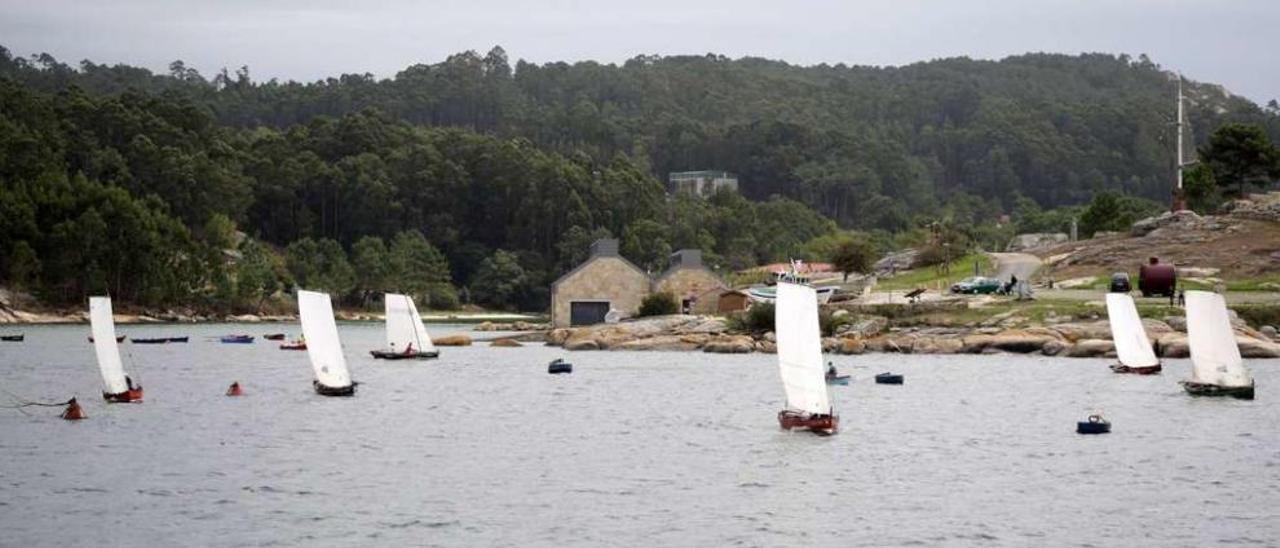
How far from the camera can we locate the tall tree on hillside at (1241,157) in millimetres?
128875

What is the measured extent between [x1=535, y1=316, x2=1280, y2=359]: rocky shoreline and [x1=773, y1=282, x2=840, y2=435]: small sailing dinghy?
34.7m

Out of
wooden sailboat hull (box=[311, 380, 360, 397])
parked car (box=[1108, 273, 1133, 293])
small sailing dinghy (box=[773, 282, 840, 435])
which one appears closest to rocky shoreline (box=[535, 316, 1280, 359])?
parked car (box=[1108, 273, 1133, 293])

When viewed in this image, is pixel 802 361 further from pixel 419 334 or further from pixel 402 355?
pixel 419 334

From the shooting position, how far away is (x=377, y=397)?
234 feet

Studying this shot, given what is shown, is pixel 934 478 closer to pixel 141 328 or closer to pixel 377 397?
pixel 377 397

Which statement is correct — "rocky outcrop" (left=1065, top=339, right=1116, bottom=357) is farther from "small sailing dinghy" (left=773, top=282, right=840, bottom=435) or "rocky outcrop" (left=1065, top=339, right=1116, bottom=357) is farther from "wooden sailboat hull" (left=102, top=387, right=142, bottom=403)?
"wooden sailboat hull" (left=102, top=387, right=142, bottom=403)

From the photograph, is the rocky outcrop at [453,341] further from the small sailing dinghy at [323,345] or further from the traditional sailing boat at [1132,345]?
the traditional sailing boat at [1132,345]

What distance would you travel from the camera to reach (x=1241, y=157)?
429 feet

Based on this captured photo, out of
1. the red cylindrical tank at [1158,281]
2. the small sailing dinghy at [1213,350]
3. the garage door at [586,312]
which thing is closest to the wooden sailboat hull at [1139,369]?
the small sailing dinghy at [1213,350]

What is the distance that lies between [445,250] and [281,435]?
5441 inches

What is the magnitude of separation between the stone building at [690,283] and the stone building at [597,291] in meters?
1.72

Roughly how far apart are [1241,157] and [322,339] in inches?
3249

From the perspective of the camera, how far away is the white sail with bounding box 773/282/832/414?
177 feet

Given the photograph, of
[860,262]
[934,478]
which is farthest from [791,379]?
[860,262]
